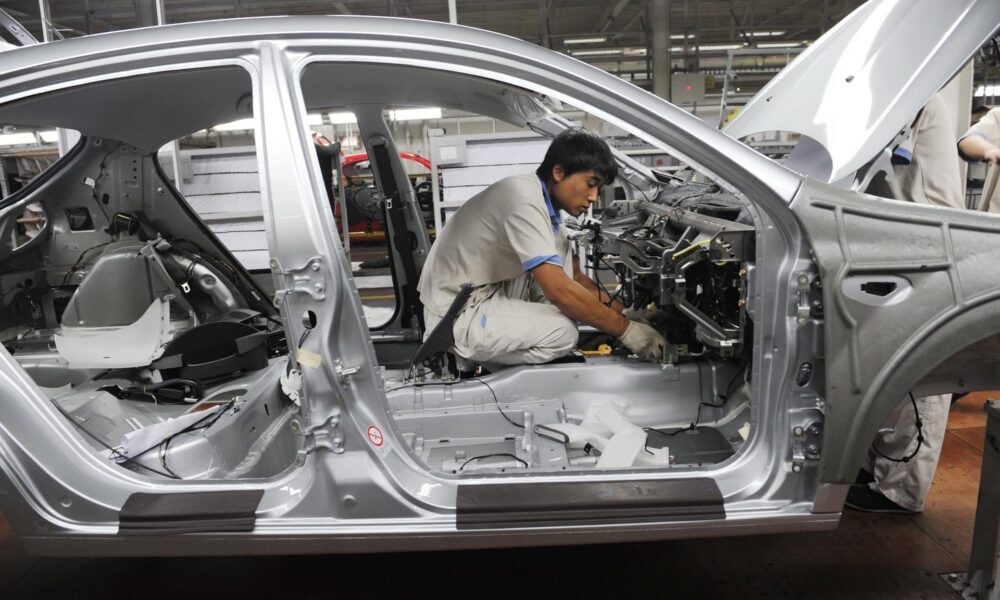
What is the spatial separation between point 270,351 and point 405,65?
6.31 ft

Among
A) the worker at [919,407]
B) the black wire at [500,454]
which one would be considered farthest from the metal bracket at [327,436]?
the worker at [919,407]

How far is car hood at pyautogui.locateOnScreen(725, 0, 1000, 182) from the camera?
6.11 ft

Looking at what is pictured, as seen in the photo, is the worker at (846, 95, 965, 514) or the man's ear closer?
the worker at (846, 95, 965, 514)

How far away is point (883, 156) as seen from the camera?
1903 millimetres

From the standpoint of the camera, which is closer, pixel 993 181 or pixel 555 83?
pixel 555 83

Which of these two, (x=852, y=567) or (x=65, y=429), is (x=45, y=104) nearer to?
(x=65, y=429)

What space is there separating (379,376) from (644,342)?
1.19m

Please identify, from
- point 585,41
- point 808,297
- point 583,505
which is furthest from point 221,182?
point 585,41

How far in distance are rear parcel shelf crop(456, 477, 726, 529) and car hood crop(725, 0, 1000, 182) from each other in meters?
1.06

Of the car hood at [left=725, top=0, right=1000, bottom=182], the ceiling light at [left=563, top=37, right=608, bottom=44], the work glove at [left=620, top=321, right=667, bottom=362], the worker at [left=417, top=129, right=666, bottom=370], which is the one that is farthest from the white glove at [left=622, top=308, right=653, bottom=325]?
the ceiling light at [left=563, top=37, right=608, bottom=44]

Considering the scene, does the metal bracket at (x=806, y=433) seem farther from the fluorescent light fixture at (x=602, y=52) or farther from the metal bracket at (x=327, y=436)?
the fluorescent light fixture at (x=602, y=52)

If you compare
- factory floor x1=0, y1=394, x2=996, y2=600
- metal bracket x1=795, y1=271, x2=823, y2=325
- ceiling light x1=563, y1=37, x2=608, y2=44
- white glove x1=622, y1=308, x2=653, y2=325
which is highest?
ceiling light x1=563, y1=37, x2=608, y2=44

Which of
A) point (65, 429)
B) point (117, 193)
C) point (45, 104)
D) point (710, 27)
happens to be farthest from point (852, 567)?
point (710, 27)

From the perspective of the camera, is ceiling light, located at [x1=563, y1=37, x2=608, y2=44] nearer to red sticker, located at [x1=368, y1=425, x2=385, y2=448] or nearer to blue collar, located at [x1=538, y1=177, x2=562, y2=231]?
blue collar, located at [x1=538, y1=177, x2=562, y2=231]
